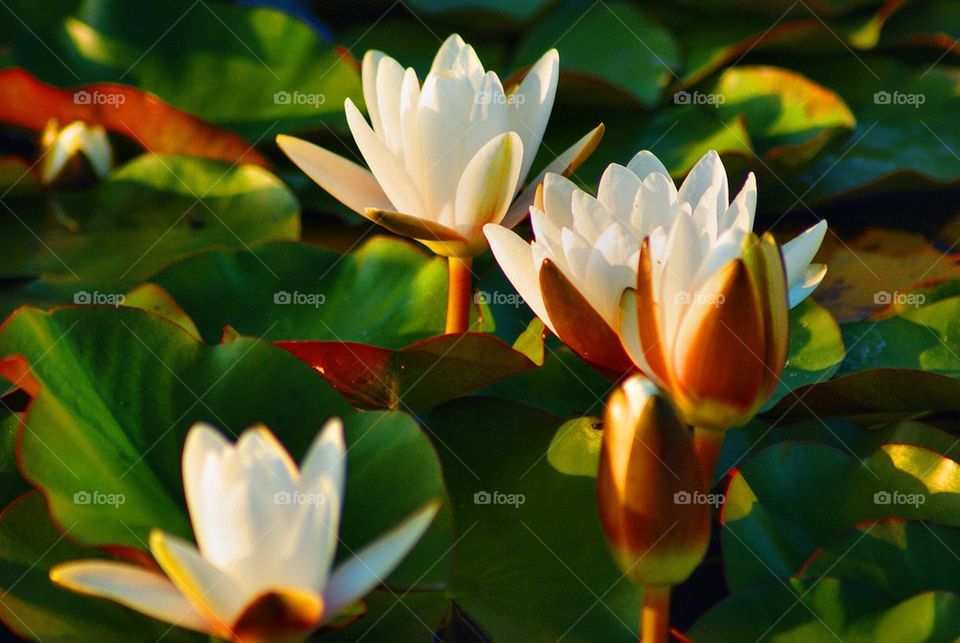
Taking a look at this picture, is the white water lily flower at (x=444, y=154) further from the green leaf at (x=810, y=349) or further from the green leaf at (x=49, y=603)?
the green leaf at (x=49, y=603)

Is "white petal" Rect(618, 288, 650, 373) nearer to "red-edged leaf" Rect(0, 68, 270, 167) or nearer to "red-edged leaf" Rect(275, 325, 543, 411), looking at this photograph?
"red-edged leaf" Rect(275, 325, 543, 411)

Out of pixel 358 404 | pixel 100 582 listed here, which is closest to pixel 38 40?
pixel 358 404
